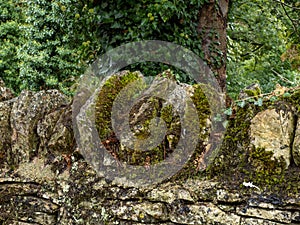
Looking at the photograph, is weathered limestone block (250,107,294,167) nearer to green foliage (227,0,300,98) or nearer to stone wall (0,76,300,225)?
stone wall (0,76,300,225)

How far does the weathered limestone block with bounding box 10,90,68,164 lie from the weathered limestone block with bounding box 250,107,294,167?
1201 millimetres

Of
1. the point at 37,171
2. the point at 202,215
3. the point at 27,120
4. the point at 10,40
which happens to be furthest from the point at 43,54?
the point at 202,215

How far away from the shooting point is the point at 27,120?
Answer: 2146mm

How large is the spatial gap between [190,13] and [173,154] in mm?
2615

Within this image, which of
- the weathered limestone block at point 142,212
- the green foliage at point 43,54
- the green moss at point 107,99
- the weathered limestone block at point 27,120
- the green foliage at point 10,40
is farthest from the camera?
the green foliage at point 10,40

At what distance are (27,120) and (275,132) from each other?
137cm

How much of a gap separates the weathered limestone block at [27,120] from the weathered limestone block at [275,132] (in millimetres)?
1201

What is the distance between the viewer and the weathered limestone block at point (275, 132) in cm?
165

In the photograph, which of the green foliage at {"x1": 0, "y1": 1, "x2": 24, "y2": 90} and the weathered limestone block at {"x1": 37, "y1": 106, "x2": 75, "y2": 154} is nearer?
the weathered limestone block at {"x1": 37, "y1": 106, "x2": 75, "y2": 154}

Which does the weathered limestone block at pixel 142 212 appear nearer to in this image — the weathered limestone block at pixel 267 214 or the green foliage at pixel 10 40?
the weathered limestone block at pixel 267 214

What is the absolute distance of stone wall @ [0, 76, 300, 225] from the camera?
1621 millimetres

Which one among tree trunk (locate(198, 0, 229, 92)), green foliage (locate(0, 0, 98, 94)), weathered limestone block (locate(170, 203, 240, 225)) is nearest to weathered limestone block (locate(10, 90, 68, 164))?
weathered limestone block (locate(170, 203, 240, 225))

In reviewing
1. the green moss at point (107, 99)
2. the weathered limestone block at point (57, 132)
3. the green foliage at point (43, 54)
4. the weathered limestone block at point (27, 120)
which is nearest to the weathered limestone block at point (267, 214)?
the green moss at point (107, 99)

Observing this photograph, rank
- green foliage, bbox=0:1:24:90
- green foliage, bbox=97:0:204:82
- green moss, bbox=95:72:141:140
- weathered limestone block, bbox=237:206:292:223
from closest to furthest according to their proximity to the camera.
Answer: weathered limestone block, bbox=237:206:292:223, green moss, bbox=95:72:141:140, green foliage, bbox=97:0:204:82, green foliage, bbox=0:1:24:90
